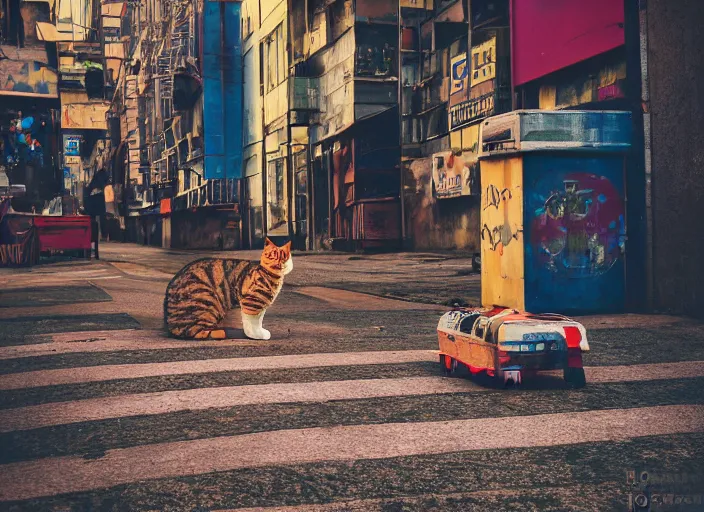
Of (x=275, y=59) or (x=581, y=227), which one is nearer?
(x=581, y=227)

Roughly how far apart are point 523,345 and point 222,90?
45688 mm

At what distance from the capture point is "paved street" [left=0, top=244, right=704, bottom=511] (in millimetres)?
4148

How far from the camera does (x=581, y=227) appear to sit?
1173 cm

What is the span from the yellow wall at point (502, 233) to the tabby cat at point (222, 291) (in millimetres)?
4051

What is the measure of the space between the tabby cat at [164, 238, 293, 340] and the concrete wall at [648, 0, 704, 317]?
5.68m

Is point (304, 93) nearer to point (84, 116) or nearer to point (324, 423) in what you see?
point (324, 423)

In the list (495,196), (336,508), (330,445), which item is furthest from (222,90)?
(336,508)

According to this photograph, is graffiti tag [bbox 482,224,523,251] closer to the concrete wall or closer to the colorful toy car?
the concrete wall

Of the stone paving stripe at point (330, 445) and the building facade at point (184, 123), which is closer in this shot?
the stone paving stripe at point (330, 445)

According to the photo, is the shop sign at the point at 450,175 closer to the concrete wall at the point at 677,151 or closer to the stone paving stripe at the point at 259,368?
the concrete wall at the point at 677,151

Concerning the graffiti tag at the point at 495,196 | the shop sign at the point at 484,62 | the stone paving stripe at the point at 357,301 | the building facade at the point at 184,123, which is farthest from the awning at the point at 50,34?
the graffiti tag at the point at 495,196

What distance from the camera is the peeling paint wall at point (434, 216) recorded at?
27.6 metres

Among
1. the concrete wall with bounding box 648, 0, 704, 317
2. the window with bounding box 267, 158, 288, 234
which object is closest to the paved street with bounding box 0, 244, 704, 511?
the concrete wall with bounding box 648, 0, 704, 317

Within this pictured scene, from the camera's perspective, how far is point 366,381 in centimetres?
685
